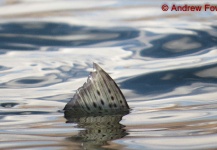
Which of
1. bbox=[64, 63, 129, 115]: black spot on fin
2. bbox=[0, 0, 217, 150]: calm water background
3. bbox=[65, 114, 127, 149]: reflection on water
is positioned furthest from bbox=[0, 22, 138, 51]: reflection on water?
bbox=[65, 114, 127, 149]: reflection on water

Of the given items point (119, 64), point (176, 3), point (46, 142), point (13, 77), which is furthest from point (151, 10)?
point (46, 142)

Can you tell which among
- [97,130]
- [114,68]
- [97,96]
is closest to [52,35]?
[114,68]

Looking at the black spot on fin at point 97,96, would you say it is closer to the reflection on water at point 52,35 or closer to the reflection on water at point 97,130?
the reflection on water at point 97,130

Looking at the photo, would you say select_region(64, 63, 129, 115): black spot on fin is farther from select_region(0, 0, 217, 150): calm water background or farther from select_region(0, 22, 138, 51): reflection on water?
select_region(0, 22, 138, 51): reflection on water

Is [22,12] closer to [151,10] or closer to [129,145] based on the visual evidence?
[151,10]

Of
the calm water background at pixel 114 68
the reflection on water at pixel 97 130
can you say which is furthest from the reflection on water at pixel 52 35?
the reflection on water at pixel 97 130

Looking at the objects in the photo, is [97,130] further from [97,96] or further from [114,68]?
[114,68]
